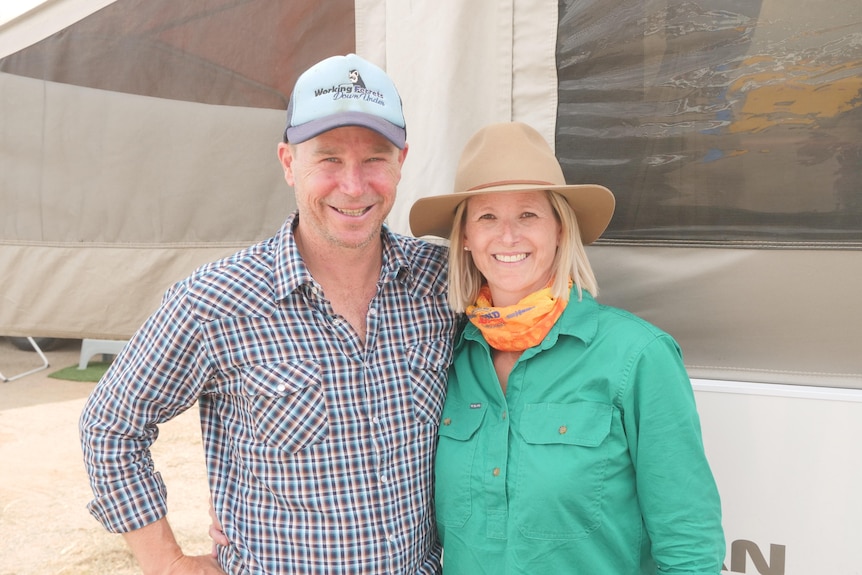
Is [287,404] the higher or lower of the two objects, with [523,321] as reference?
lower

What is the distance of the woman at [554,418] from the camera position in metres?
1.65

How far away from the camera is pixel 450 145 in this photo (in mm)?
2387

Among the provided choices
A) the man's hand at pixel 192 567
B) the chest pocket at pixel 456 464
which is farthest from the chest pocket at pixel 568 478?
the man's hand at pixel 192 567

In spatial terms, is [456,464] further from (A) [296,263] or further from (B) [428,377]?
(A) [296,263]

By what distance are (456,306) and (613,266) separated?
0.54 metres

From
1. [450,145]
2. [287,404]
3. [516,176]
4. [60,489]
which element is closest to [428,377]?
[287,404]

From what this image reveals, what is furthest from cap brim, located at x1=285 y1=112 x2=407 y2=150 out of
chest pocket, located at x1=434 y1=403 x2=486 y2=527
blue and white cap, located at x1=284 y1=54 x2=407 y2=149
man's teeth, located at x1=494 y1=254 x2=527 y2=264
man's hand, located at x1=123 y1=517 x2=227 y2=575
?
man's hand, located at x1=123 y1=517 x2=227 y2=575

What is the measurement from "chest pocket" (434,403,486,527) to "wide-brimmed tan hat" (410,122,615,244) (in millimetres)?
551

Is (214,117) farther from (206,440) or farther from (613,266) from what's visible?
(613,266)

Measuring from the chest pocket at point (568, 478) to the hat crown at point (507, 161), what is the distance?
0.58m

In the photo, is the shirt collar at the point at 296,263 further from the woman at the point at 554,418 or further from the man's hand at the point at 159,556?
the man's hand at the point at 159,556

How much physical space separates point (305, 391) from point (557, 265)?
0.71 meters

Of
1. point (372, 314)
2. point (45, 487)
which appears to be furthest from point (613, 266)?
point (45, 487)

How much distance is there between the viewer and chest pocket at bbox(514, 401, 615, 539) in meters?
1.68
